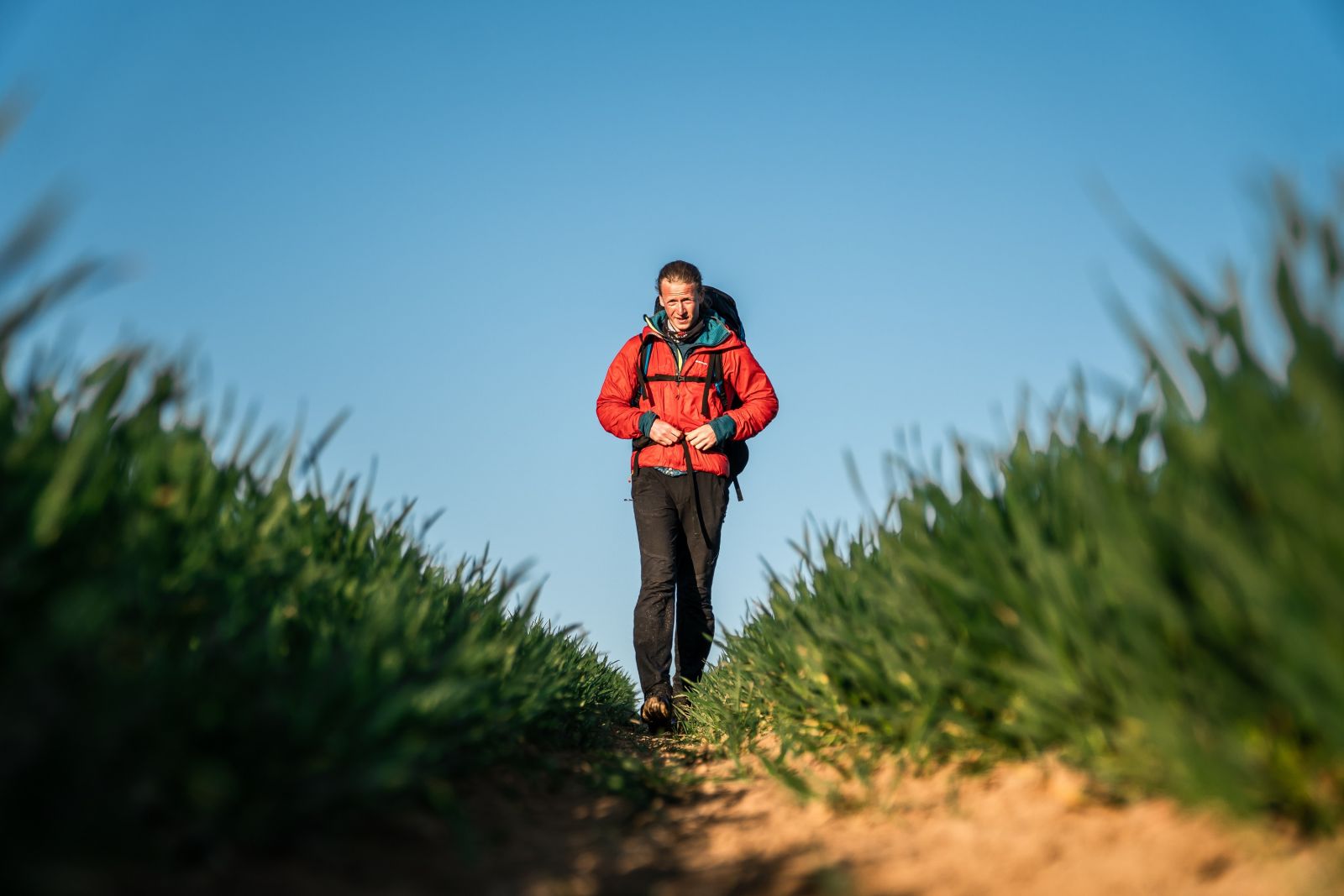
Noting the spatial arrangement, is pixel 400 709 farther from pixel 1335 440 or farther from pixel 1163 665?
pixel 1335 440

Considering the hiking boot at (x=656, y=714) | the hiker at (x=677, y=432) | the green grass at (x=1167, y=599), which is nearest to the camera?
the green grass at (x=1167, y=599)

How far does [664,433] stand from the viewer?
5559 millimetres

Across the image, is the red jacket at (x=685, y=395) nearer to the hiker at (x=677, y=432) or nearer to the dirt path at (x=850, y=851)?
the hiker at (x=677, y=432)

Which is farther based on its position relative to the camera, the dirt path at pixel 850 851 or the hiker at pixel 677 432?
the hiker at pixel 677 432

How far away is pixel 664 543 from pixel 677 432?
25.2 inches

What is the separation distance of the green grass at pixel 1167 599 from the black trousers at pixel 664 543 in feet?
9.12

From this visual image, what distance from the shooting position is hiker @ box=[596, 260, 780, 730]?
5680mm

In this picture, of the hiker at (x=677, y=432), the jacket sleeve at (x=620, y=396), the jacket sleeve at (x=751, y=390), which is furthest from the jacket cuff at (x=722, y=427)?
the jacket sleeve at (x=620, y=396)

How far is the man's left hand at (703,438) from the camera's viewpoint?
5.54 meters

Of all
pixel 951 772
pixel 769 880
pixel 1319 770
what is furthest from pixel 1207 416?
pixel 769 880

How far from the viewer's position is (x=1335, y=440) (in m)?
1.66

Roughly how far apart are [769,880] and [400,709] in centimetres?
80

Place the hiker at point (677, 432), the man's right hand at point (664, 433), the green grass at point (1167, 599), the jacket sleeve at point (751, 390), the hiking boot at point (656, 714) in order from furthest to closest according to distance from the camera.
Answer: the jacket sleeve at point (751, 390) → the hiker at point (677, 432) → the man's right hand at point (664, 433) → the hiking boot at point (656, 714) → the green grass at point (1167, 599)

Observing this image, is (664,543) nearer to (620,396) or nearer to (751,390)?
(620,396)
